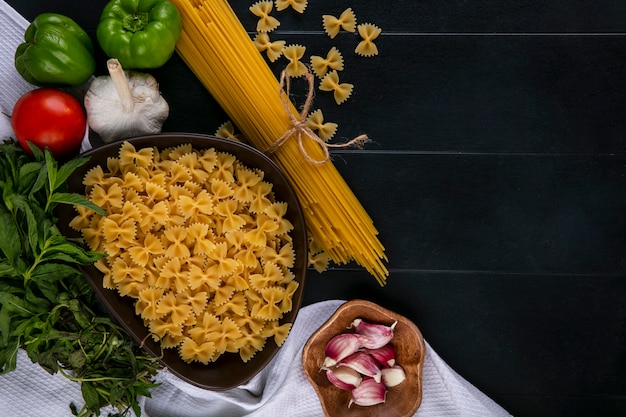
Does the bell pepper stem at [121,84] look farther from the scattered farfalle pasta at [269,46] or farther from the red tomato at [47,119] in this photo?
the scattered farfalle pasta at [269,46]

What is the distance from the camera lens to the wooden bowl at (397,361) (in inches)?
55.4

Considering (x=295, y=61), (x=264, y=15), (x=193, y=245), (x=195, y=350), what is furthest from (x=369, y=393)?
(x=264, y=15)

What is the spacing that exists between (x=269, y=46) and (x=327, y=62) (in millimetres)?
132

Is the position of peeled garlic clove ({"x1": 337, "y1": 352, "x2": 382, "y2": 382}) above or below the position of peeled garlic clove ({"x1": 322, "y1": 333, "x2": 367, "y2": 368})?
below

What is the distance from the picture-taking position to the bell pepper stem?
1153 mm

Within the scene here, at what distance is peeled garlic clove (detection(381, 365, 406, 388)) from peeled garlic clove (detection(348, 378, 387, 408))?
2cm

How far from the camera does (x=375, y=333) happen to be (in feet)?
4.61

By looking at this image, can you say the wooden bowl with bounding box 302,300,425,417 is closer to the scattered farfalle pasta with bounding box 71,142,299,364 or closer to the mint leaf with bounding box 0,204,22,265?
the scattered farfalle pasta with bounding box 71,142,299,364

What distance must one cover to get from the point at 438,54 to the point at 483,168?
28 centimetres

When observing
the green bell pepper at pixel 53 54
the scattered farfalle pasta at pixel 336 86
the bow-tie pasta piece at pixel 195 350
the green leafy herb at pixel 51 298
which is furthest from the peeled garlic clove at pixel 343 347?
the green bell pepper at pixel 53 54

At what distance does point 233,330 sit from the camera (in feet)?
4.27

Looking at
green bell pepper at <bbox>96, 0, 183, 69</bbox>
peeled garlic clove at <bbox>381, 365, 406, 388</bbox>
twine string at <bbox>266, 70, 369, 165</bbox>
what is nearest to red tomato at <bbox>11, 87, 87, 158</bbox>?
green bell pepper at <bbox>96, 0, 183, 69</bbox>

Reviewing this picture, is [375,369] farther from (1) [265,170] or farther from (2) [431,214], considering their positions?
(1) [265,170]

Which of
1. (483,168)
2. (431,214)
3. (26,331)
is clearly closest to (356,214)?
(431,214)
